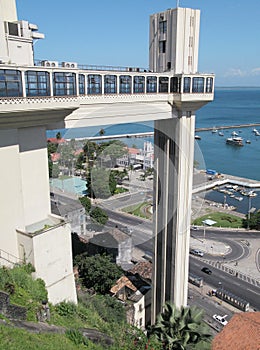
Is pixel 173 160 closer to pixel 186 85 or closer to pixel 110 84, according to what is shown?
pixel 186 85

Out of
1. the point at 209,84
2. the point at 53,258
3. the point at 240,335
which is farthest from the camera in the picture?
the point at 240,335

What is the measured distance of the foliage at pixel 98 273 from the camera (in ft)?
60.3

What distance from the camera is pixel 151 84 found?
38.3 feet

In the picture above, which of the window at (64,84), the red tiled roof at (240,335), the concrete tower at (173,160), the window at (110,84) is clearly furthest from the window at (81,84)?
the red tiled roof at (240,335)

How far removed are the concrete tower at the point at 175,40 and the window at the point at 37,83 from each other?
6.08 m

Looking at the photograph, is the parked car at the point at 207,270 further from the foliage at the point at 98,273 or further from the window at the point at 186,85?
the window at the point at 186,85

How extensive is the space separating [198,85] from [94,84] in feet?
16.6

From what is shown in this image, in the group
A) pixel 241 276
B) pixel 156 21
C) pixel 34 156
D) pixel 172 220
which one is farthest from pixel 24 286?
pixel 241 276

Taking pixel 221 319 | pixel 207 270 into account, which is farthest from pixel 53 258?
pixel 207 270

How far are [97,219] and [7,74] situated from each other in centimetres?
2223

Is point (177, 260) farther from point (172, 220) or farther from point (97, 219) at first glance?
point (97, 219)

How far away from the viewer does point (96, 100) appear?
9969 millimetres


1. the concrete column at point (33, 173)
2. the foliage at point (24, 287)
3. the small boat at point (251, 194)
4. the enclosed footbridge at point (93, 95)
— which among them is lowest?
the small boat at point (251, 194)

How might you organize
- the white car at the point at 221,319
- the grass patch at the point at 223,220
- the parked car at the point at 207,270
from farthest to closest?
the grass patch at the point at 223,220 → the parked car at the point at 207,270 → the white car at the point at 221,319
